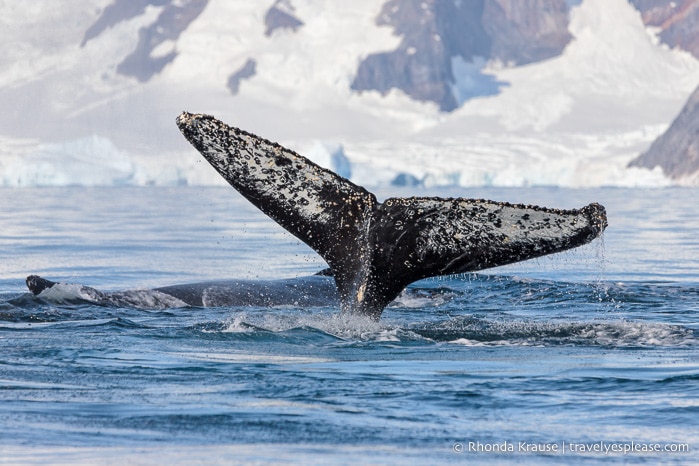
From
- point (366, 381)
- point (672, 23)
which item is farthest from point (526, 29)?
point (366, 381)

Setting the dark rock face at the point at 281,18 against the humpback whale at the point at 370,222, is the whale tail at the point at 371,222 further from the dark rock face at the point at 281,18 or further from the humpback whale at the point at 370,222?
the dark rock face at the point at 281,18

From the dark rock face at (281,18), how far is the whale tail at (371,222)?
156 m

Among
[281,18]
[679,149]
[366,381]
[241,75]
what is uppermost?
[281,18]

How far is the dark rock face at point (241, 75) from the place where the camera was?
158500mm

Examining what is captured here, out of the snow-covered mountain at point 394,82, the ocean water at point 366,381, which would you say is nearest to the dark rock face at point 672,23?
the snow-covered mountain at point 394,82

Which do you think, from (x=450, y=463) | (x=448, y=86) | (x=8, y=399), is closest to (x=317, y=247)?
(x=8, y=399)

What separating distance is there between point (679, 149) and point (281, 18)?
228 ft

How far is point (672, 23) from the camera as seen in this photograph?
167 meters

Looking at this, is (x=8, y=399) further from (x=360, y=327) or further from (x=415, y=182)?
(x=415, y=182)

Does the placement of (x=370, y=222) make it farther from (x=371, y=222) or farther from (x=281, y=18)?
(x=281, y=18)

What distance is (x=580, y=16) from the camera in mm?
169125

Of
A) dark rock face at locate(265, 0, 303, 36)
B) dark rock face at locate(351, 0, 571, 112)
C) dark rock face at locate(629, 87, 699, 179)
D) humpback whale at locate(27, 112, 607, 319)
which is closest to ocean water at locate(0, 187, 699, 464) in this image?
humpback whale at locate(27, 112, 607, 319)

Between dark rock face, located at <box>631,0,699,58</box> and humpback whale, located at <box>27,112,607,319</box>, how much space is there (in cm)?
16528

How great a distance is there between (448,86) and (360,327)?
153m
